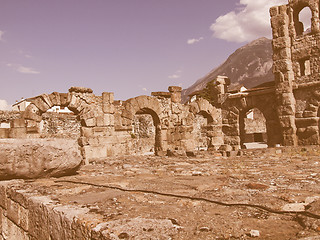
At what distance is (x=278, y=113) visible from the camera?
14.5 meters

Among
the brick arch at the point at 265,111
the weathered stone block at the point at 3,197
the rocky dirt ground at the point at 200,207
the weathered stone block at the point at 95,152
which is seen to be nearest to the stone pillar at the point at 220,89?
the brick arch at the point at 265,111

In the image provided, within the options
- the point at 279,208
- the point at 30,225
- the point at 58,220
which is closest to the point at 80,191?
the point at 30,225

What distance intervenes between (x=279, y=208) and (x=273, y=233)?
0.64 metres

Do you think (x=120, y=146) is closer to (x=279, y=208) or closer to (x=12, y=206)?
(x=12, y=206)

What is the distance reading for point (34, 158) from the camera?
417cm

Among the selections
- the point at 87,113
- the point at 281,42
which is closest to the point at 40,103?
the point at 87,113

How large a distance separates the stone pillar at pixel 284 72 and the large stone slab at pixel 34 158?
41.4ft

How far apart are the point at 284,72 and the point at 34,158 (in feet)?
45.2

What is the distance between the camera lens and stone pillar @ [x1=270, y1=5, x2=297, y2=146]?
14.1 metres

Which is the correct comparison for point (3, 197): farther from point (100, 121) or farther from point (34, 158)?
point (100, 121)

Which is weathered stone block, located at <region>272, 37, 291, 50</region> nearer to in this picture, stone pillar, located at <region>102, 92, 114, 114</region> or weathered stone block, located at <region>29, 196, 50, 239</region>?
stone pillar, located at <region>102, 92, 114, 114</region>

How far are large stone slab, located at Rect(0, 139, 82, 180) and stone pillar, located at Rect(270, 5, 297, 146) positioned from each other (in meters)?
12.6

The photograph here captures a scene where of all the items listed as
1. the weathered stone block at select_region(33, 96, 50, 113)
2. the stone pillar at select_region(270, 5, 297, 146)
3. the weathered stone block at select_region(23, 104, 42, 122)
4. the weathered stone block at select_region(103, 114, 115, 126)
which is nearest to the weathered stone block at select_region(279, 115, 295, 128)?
the stone pillar at select_region(270, 5, 297, 146)

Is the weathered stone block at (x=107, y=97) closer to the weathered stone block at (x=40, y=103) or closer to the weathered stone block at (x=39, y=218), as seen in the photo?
the weathered stone block at (x=40, y=103)
